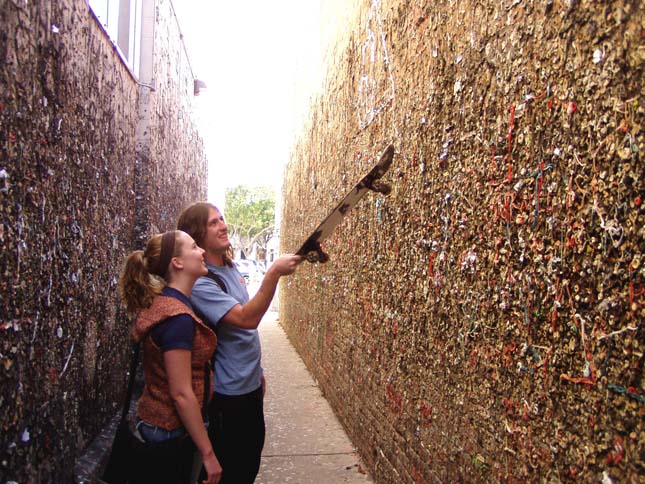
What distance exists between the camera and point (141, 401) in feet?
7.77

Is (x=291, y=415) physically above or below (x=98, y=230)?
below

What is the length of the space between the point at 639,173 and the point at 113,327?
4.62 m

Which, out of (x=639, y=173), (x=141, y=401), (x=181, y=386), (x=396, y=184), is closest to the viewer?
(x=639, y=173)

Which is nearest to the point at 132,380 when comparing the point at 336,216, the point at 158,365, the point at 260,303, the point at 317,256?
the point at 158,365

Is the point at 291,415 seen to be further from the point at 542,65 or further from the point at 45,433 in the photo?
the point at 542,65

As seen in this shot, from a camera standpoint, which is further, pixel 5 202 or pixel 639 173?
pixel 5 202

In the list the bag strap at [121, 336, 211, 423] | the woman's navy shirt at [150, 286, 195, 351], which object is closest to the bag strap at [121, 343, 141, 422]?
the bag strap at [121, 336, 211, 423]

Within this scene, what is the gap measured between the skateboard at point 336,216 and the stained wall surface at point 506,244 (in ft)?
0.79

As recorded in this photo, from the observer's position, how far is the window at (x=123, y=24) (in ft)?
15.8

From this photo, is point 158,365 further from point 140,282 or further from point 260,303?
point 260,303

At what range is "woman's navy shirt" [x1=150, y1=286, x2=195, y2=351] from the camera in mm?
2225

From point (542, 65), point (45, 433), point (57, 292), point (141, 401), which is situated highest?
point (542, 65)

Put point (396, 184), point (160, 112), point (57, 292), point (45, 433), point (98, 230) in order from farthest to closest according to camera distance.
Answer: point (160, 112) < point (98, 230) < point (396, 184) < point (57, 292) < point (45, 433)

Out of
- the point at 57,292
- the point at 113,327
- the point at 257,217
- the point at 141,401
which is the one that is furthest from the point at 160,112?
the point at 257,217
